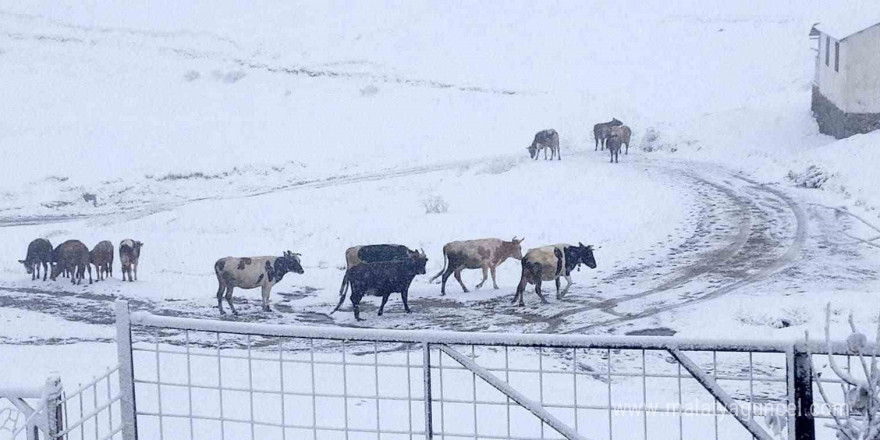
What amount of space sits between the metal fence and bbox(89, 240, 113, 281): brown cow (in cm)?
491

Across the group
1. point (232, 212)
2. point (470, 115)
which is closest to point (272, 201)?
point (232, 212)

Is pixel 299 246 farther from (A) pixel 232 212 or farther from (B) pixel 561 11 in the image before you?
(B) pixel 561 11

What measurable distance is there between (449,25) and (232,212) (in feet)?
121

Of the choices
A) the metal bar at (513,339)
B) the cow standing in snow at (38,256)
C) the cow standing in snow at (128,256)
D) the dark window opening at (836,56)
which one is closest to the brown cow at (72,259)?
the cow standing in snow at (38,256)

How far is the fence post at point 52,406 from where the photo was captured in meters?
5.38

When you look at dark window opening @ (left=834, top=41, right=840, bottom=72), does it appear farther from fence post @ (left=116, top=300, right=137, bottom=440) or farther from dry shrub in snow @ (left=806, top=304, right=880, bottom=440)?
dry shrub in snow @ (left=806, top=304, right=880, bottom=440)

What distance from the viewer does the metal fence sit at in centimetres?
558

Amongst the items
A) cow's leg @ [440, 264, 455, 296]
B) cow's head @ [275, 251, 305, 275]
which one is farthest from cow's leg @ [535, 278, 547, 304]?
cow's head @ [275, 251, 305, 275]

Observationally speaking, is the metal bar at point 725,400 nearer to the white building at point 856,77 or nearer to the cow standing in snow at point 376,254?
the cow standing in snow at point 376,254

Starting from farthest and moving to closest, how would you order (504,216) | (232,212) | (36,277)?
(232,212), (504,216), (36,277)

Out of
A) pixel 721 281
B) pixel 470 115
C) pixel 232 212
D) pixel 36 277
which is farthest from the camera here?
pixel 470 115

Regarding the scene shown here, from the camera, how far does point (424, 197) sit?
2825 centimetres

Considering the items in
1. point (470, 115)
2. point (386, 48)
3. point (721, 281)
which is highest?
point (386, 48)

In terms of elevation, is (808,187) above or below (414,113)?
below
